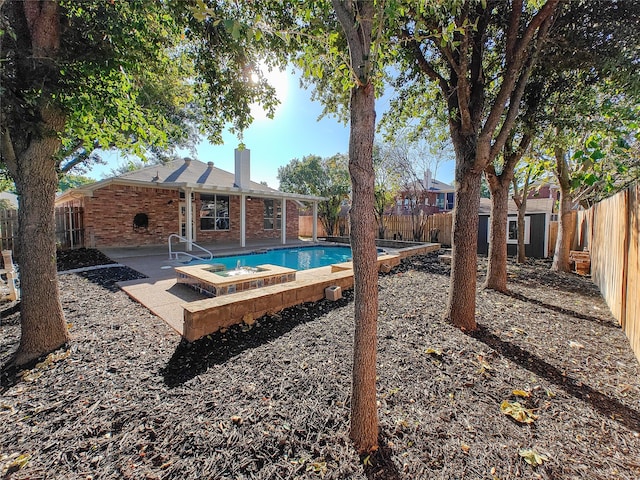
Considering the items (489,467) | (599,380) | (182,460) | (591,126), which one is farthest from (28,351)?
(591,126)

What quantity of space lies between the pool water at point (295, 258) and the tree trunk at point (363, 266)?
8.47 metres

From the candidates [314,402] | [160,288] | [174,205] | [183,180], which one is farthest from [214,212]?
[314,402]

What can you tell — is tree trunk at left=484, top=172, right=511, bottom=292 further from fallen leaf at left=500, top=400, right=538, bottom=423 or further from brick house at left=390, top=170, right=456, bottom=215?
brick house at left=390, top=170, right=456, bottom=215

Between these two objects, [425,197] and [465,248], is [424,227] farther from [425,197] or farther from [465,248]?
[465,248]

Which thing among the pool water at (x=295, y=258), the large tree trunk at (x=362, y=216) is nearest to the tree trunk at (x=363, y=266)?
the large tree trunk at (x=362, y=216)

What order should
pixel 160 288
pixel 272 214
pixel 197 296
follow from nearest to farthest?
pixel 197 296 < pixel 160 288 < pixel 272 214

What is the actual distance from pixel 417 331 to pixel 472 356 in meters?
0.74

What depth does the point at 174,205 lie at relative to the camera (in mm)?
13242

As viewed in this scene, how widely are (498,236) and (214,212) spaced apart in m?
12.9

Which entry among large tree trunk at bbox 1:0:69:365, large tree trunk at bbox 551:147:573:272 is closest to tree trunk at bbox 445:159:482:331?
large tree trunk at bbox 1:0:69:365

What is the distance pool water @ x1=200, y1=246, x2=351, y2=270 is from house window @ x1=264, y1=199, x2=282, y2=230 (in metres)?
3.95

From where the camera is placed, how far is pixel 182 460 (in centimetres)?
180

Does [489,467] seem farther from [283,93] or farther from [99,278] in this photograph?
[99,278]

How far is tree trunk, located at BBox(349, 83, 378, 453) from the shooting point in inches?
70.4
